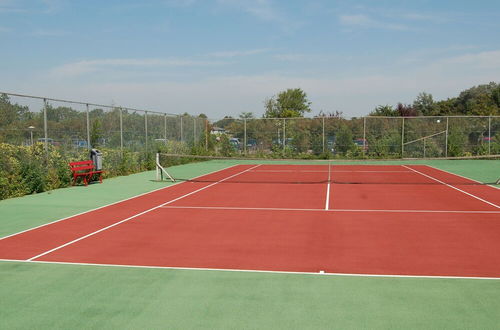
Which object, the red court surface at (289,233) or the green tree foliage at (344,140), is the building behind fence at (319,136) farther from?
the red court surface at (289,233)

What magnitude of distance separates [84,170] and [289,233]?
1053cm

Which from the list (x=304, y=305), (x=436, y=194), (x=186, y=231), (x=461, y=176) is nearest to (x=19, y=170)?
(x=186, y=231)

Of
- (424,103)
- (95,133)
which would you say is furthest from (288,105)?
(95,133)

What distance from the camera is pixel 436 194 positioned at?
13523 millimetres

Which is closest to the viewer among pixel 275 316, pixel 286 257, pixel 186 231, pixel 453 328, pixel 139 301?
pixel 453 328

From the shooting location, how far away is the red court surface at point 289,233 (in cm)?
666

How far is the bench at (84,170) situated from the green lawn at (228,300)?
9474mm

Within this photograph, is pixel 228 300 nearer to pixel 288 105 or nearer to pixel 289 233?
pixel 289 233

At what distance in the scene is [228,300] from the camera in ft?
16.9

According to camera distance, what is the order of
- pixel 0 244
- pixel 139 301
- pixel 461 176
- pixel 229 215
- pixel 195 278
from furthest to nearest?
1. pixel 461 176
2. pixel 229 215
3. pixel 0 244
4. pixel 195 278
5. pixel 139 301

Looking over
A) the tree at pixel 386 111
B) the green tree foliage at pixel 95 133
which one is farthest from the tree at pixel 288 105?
the green tree foliage at pixel 95 133

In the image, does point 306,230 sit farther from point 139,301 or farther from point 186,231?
point 139,301

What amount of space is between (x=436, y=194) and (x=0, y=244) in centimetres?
1107

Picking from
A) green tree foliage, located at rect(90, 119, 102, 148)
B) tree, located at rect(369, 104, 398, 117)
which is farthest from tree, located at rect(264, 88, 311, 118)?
green tree foliage, located at rect(90, 119, 102, 148)
